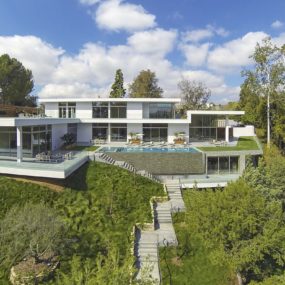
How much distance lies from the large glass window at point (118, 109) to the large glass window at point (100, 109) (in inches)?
30.8

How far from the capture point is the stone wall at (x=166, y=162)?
100ft

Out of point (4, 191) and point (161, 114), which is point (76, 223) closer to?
point (4, 191)

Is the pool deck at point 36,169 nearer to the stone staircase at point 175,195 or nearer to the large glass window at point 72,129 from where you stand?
the stone staircase at point 175,195

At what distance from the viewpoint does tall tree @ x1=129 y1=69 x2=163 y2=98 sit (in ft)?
222

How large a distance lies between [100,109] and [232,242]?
28158mm

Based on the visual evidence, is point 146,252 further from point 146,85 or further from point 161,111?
point 146,85

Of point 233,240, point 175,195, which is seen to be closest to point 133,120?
point 175,195

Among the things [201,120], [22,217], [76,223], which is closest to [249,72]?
[201,120]

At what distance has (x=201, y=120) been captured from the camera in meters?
41.9

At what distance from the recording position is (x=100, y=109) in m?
41.2

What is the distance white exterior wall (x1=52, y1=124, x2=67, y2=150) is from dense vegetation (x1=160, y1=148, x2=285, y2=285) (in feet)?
62.8

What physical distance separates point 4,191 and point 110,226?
24.0ft

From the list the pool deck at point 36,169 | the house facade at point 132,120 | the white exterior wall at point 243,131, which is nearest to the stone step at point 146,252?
the pool deck at point 36,169

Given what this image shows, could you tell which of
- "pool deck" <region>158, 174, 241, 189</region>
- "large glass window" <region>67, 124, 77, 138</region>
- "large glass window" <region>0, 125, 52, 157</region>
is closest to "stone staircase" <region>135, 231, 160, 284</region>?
"pool deck" <region>158, 174, 241, 189</region>
